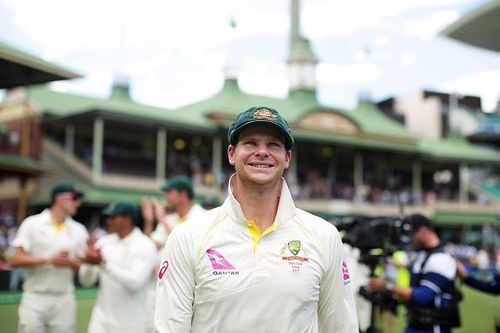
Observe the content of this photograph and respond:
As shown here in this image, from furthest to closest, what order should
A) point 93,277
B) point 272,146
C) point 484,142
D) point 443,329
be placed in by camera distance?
point 484,142 < point 93,277 < point 443,329 < point 272,146

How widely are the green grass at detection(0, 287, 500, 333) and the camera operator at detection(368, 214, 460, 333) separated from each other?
3.41m

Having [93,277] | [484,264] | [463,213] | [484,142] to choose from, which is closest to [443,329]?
[93,277]

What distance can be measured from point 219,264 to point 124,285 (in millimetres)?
3520

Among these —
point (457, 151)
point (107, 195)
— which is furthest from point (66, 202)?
point (457, 151)

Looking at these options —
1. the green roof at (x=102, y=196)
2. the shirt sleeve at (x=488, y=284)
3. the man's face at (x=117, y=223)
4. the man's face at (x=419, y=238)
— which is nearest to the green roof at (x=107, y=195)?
the green roof at (x=102, y=196)

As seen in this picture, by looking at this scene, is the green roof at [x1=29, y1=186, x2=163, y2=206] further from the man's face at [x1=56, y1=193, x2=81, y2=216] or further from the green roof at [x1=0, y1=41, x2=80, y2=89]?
the man's face at [x1=56, y1=193, x2=81, y2=216]

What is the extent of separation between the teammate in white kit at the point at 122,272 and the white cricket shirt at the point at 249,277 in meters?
3.22

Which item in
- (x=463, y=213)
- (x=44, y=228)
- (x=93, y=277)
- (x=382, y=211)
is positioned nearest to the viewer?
(x=44, y=228)

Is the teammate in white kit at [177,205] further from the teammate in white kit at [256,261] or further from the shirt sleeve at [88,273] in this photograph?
the teammate in white kit at [256,261]

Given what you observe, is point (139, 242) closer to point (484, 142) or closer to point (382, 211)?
point (382, 211)

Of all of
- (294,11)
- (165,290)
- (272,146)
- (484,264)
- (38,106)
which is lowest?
(484,264)

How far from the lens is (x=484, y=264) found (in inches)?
1085

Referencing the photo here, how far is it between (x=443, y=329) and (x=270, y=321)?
3764 mm

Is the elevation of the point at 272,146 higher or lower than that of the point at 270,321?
higher
